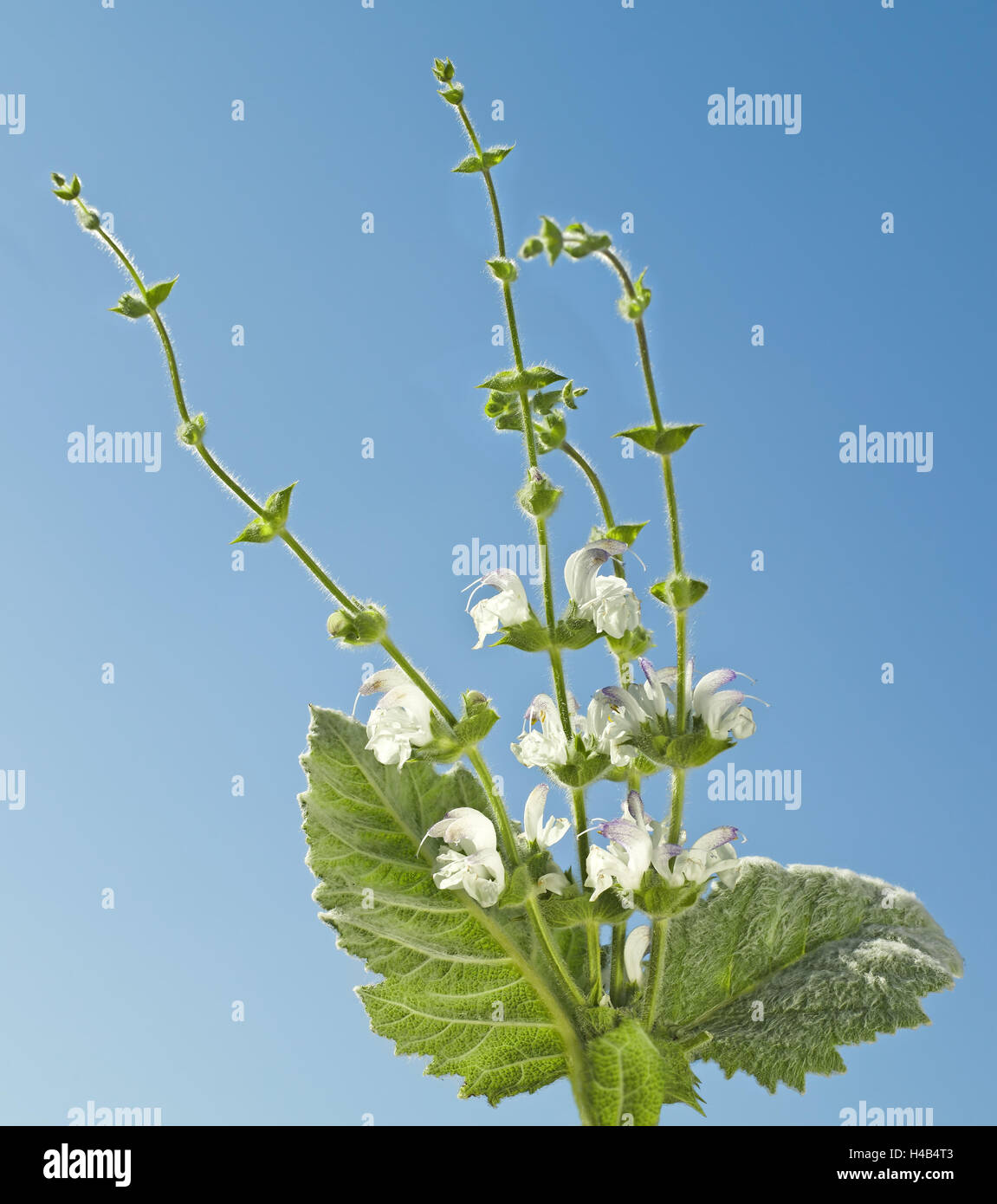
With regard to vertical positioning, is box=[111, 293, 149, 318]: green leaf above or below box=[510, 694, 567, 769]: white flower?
above

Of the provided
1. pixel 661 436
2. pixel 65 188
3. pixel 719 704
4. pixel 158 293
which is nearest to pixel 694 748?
pixel 719 704

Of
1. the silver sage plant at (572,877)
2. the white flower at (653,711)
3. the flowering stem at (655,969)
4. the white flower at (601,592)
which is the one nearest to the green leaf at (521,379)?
the silver sage plant at (572,877)

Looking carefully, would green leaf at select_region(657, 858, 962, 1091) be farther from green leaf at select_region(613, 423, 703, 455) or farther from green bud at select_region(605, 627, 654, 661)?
green leaf at select_region(613, 423, 703, 455)

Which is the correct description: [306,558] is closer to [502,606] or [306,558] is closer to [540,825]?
[502,606]

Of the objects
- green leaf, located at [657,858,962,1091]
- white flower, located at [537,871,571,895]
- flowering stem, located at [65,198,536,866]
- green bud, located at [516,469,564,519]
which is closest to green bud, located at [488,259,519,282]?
green bud, located at [516,469,564,519]

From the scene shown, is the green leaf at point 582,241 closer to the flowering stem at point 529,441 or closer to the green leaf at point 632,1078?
the flowering stem at point 529,441

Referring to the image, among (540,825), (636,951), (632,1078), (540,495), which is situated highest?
(540,495)

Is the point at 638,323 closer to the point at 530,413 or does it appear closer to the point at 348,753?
the point at 530,413
